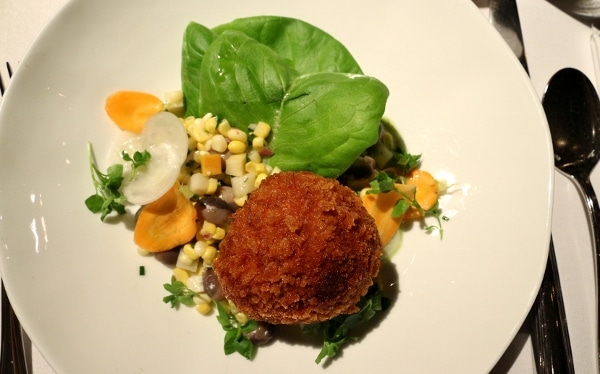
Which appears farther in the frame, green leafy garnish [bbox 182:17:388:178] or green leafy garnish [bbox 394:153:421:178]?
green leafy garnish [bbox 394:153:421:178]

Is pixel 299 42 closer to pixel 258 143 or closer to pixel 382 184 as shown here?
pixel 258 143

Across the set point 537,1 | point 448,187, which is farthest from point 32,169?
point 537,1

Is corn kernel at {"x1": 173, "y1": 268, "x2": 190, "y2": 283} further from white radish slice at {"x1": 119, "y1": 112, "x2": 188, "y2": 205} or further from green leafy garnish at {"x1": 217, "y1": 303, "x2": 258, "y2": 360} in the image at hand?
white radish slice at {"x1": 119, "y1": 112, "x2": 188, "y2": 205}

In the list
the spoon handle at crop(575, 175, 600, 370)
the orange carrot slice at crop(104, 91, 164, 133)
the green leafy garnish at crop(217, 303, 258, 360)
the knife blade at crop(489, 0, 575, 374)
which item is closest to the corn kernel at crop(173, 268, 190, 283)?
the green leafy garnish at crop(217, 303, 258, 360)

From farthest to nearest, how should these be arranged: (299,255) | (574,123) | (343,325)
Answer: (574,123), (343,325), (299,255)

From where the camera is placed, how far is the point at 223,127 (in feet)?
7.33

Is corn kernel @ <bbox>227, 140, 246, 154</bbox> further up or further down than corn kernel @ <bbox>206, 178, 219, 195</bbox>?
further up

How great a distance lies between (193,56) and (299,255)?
3.69 ft

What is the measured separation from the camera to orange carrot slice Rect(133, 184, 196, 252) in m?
2.14

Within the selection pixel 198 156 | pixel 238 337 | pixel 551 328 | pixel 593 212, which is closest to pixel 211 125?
pixel 198 156

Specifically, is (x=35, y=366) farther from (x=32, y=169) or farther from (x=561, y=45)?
(x=561, y=45)

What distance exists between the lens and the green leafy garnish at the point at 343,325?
1932 millimetres

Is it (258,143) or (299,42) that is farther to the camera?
(299,42)

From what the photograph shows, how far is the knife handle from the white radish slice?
5.55 ft
